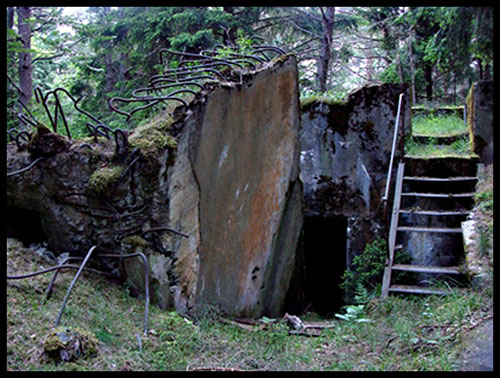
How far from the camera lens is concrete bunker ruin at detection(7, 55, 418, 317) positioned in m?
3.74

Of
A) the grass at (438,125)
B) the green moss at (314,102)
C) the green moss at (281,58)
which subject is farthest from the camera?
the grass at (438,125)

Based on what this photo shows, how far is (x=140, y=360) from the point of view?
2.74m

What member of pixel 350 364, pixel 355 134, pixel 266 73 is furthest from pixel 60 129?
pixel 350 364

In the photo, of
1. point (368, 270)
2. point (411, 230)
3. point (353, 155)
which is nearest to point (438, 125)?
point (353, 155)

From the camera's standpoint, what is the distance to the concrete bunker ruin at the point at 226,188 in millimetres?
3736

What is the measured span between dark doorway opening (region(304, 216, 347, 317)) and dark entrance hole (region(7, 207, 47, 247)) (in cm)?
472

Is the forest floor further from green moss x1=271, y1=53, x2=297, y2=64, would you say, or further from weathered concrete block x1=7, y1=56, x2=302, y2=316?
green moss x1=271, y1=53, x2=297, y2=64

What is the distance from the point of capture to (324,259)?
26.3ft

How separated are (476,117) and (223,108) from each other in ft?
13.3

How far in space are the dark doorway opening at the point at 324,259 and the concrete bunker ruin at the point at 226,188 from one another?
86cm

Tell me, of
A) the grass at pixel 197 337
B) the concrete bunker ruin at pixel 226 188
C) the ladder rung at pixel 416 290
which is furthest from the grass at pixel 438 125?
the grass at pixel 197 337

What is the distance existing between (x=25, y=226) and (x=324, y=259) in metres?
5.40

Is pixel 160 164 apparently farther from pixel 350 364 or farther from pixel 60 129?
pixel 60 129

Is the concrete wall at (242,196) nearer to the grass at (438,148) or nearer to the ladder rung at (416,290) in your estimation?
the ladder rung at (416,290)
